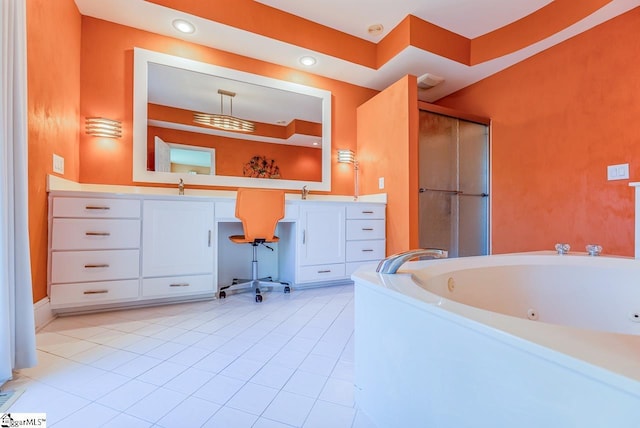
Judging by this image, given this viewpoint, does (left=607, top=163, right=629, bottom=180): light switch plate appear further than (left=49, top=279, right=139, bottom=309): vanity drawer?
Yes

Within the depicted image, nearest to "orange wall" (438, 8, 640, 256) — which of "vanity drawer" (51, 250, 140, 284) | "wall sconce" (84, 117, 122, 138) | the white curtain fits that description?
"vanity drawer" (51, 250, 140, 284)

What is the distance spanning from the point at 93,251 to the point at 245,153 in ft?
4.89

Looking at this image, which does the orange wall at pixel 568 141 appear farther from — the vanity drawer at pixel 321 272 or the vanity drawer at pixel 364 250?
the vanity drawer at pixel 321 272

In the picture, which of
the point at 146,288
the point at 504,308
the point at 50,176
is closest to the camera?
the point at 504,308

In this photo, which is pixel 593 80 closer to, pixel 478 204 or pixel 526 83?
pixel 526 83

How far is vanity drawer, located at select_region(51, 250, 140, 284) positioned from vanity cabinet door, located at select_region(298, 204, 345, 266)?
4.17ft

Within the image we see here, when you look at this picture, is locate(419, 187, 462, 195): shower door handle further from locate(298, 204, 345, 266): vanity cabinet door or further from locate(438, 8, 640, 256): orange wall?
locate(298, 204, 345, 266): vanity cabinet door

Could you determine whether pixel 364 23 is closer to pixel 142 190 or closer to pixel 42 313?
pixel 142 190

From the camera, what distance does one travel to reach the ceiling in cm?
214

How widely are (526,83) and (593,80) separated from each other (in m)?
0.55

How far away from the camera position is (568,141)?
94.4 inches

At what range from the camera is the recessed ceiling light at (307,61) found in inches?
108

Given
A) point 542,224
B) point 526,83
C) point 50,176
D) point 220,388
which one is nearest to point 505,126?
point 526,83

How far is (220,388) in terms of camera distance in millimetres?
1055
